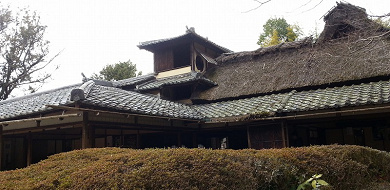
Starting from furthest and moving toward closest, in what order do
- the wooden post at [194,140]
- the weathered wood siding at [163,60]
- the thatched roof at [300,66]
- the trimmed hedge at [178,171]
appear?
the weathered wood siding at [163,60] → the wooden post at [194,140] → the thatched roof at [300,66] → the trimmed hedge at [178,171]

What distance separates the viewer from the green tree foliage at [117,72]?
3501 centimetres

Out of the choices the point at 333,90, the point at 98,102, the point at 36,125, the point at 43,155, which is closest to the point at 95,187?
the point at 98,102

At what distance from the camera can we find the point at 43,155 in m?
13.5

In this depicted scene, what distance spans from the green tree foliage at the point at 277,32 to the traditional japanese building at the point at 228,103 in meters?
18.4

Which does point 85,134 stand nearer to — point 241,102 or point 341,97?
point 241,102

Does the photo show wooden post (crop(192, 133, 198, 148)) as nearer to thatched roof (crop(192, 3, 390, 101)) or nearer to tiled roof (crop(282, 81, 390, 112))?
thatched roof (crop(192, 3, 390, 101))

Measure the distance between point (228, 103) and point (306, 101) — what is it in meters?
3.51

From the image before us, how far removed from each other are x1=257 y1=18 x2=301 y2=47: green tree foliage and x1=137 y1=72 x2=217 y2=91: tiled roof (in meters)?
19.7

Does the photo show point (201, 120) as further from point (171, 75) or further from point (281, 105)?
point (171, 75)

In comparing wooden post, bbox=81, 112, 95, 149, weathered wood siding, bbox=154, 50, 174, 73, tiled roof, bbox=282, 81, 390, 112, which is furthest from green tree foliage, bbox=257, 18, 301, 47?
wooden post, bbox=81, 112, 95, 149

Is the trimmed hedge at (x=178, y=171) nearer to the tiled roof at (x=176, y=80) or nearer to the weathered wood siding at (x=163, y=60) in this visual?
the tiled roof at (x=176, y=80)

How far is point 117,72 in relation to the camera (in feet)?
115

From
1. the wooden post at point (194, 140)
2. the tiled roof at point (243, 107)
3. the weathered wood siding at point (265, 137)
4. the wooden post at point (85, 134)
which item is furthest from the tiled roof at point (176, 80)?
the wooden post at point (85, 134)

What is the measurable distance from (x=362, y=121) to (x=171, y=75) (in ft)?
30.1
